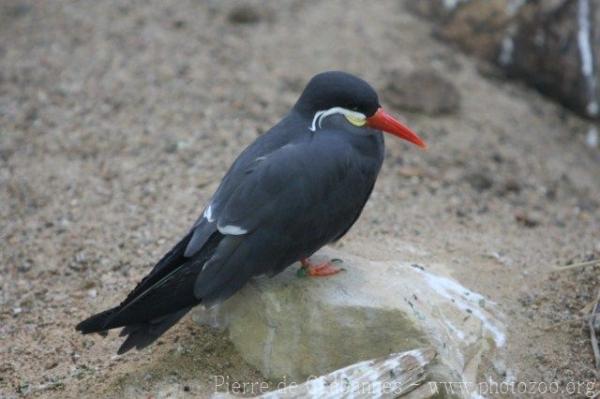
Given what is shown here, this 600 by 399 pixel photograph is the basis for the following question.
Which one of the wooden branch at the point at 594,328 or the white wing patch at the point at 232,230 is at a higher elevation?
the white wing patch at the point at 232,230

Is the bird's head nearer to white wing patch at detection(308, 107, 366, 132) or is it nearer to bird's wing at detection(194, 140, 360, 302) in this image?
white wing patch at detection(308, 107, 366, 132)

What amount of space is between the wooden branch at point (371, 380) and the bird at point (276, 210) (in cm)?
55

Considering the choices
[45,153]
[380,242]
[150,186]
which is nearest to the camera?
[380,242]

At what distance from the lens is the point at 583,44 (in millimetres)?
7711

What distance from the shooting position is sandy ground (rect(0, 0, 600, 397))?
4410 millimetres

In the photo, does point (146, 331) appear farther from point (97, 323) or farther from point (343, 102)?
point (343, 102)

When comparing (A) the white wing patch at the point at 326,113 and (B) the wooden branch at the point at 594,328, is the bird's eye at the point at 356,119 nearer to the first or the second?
(A) the white wing patch at the point at 326,113

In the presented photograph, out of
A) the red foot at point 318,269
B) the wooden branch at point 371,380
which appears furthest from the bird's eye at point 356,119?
the wooden branch at point 371,380

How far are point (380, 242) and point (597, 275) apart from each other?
133cm

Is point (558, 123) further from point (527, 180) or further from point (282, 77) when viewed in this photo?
point (282, 77)

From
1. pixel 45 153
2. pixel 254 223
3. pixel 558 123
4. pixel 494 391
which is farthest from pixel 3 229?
pixel 558 123

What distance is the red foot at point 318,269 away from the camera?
14.1ft

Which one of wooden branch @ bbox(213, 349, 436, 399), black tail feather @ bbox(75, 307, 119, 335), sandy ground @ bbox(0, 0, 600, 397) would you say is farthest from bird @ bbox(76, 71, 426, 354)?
wooden branch @ bbox(213, 349, 436, 399)

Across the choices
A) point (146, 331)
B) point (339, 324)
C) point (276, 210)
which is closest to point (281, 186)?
point (276, 210)
